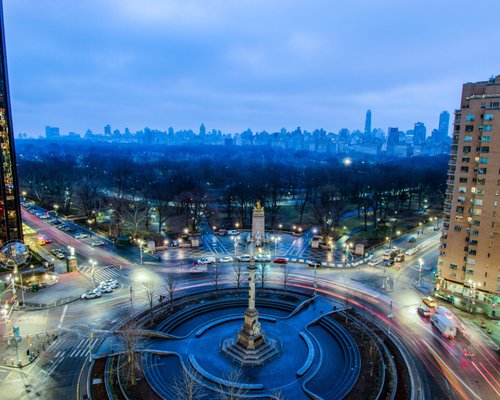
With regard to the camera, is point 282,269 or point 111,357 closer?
point 111,357

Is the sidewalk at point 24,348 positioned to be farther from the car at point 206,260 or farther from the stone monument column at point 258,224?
the stone monument column at point 258,224

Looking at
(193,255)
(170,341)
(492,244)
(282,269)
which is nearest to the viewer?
(170,341)

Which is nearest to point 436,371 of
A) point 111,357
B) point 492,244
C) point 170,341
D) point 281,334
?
point 281,334

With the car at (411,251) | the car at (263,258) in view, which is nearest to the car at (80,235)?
the car at (263,258)

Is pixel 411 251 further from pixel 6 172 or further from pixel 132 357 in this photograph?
pixel 6 172

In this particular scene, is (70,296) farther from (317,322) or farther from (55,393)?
(317,322)

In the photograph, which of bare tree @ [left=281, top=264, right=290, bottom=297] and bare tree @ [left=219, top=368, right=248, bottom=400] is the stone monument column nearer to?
bare tree @ [left=281, top=264, right=290, bottom=297]
